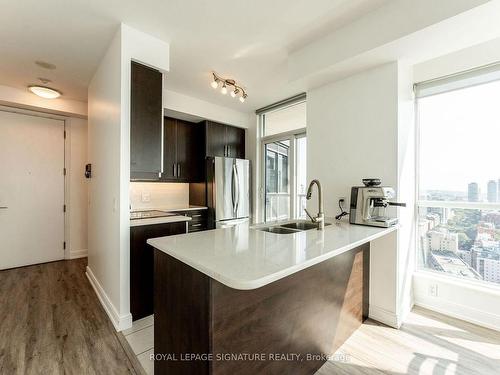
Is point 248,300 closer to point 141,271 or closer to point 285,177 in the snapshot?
point 141,271

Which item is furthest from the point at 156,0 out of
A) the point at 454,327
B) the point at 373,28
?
the point at 454,327

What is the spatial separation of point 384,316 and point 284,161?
2.56 m

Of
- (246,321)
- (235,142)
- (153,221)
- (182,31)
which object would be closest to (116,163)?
Result: (153,221)

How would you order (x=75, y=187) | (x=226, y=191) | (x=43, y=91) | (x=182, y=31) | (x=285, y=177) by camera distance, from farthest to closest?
(x=75, y=187)
(x=285, y=177)
(x=226, y=191)
(x=43, y=91)
(x=182, y=31)

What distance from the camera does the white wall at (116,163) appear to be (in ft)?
6.79

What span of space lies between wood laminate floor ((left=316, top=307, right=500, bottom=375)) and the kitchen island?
7.0 inches

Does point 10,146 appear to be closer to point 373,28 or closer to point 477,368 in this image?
point 373,28

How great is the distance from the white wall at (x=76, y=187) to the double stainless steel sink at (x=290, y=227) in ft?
12.5

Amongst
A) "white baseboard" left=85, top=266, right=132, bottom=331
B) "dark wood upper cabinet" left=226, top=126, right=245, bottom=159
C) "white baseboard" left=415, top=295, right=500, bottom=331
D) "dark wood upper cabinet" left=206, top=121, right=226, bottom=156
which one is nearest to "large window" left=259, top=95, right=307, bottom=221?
"dark wood upper cabinet" left=226, top=126, right=245, bottom=159

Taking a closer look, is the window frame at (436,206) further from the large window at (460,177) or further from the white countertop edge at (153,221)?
the white countertop edge at (153,221)

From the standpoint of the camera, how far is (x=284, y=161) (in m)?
4.04

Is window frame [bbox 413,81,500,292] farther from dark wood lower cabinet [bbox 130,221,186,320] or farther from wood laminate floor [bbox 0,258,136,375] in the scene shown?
wood laminate floor [bbox 0,258,136,375]

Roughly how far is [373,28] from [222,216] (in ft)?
9.75

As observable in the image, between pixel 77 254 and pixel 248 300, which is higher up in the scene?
pixel 248 300
